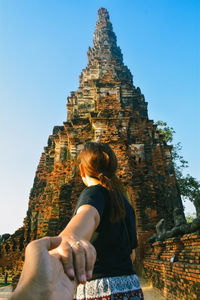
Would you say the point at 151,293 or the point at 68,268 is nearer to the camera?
the point at 68,268

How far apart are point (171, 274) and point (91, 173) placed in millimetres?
4712

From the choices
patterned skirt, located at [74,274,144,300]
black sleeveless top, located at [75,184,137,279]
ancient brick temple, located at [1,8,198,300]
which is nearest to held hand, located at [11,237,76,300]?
black sleeveless top, located at [75,184,137,279]

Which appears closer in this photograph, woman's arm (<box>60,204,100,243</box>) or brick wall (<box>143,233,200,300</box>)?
woman's arm (<box>60,204,100,243</box>)

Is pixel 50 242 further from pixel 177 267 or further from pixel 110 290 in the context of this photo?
pixel 177 267

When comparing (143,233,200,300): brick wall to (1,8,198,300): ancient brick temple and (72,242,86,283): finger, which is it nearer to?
(1,8,198,300): ancient brick temple

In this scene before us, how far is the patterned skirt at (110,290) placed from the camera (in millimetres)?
1174

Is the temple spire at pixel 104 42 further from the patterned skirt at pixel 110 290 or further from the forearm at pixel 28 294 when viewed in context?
the forearm at pixel 28 294

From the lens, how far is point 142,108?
14219 mm

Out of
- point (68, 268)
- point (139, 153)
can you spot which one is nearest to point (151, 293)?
point (139, 153)

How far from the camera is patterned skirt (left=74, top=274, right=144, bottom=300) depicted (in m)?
1.17

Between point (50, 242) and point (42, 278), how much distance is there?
0.40 feet

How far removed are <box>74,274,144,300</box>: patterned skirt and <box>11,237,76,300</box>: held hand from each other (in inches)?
27.8

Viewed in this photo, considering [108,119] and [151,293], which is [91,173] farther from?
[108,119]

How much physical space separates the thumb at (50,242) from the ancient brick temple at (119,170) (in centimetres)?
621
